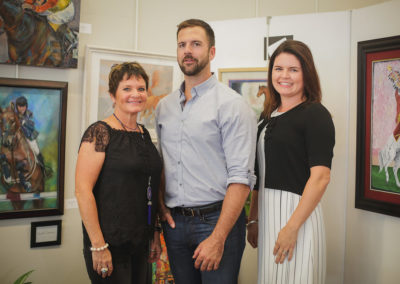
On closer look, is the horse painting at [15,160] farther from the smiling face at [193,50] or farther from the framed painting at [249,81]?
the framed painting at [249,81]

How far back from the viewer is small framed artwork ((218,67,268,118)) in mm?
2262

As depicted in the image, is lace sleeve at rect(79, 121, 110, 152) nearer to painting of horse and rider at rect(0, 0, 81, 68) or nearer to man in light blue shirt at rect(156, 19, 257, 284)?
man in light blue shirt at rect(156, 19, 257, 284)

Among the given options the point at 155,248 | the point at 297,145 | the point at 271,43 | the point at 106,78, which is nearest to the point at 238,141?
the point at 297,145

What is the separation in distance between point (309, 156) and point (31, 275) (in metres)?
2.08

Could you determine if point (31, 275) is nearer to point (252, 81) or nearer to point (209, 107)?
point (209, 107)

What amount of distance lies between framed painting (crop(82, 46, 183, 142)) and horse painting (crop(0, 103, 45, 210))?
41 centimetres

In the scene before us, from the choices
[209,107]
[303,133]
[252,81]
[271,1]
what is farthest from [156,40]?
[303,133]

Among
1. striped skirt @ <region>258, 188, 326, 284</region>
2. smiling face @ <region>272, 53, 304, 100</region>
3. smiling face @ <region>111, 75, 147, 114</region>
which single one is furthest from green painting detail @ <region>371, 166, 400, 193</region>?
smiling face @ <region>111, 75, 147, 114</region>

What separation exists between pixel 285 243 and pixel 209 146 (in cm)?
55

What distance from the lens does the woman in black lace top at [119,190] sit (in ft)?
4.67

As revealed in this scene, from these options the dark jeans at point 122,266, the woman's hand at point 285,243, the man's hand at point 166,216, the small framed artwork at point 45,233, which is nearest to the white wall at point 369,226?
the woman's hand at point 285,243

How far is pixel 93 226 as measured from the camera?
55.7 inches

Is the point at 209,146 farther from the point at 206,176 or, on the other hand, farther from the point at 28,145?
the point at 28,145

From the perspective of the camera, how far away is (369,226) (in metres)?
1.87
